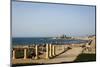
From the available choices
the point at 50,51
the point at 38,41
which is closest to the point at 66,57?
the point at 50,51

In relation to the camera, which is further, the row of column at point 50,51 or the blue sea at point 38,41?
the row of column at point 50,51

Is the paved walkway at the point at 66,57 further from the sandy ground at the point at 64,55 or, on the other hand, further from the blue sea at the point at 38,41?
the blue sea at the point at 38,41

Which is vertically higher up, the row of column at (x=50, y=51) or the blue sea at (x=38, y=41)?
the blue sea at (x=38, y=41)

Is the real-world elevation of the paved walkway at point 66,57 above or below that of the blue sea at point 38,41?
below

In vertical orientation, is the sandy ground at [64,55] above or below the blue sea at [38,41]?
below

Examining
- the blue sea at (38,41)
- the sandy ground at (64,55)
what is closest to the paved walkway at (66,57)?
the sandy ground at (64,55)

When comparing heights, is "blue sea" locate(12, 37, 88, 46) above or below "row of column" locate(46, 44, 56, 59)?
above

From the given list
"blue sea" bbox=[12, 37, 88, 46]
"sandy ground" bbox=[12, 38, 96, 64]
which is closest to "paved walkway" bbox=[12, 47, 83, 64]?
"sandy ground" bbox=[12, 38, 96, 64]

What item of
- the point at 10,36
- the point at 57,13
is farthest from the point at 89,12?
the point at 10,36

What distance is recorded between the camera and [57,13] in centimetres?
290

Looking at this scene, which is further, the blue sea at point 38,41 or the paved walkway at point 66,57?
the paved walkway at point 66,57

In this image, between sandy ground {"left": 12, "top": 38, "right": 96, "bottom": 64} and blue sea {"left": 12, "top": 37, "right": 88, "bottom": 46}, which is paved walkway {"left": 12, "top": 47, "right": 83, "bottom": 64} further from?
blue sea {"left": 12, "top": 37, "right": 88, "bottom": 46}

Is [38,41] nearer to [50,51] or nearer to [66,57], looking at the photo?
[50,51]

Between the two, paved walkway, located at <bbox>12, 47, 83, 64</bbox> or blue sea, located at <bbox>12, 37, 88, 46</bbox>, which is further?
paved walkway, located at <bbox>12, 47, 83, 64</bbox>
